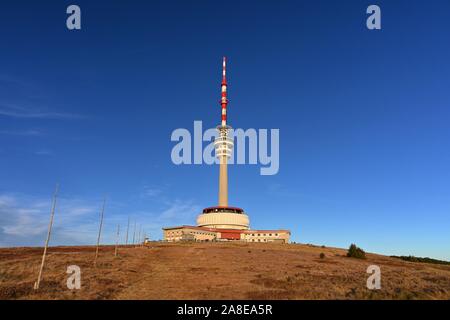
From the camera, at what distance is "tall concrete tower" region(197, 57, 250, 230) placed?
426ft

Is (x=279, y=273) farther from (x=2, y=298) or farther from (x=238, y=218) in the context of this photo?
(x=238, y=218)

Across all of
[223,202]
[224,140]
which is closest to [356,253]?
[223,202]

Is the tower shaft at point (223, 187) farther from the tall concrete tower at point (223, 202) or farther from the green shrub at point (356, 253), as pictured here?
the green shrub at point (356, 253)

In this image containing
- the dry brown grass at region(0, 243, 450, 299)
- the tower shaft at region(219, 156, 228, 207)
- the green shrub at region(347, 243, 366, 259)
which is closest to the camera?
the dry brown grass at region(0, 243, 450, 299)

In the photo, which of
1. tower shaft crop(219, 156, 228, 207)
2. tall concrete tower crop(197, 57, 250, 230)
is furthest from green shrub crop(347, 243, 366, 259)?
tower shaft crop(219, 156, 228, 207)

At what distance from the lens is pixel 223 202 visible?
135250mm

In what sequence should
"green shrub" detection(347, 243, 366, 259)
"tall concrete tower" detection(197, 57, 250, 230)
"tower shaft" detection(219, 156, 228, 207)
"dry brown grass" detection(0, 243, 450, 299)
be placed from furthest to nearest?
1. "tower shaft" detection(219, 156, 228, 207)
2. "tall concrete tower" detection(197, 57, 250, 230)
3. "green shrub" detection(347, 243, 366, 259)
4. "dry brown grass" detection(0, 243, 450, 299)

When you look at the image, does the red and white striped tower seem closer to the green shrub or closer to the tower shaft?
the tower shaft

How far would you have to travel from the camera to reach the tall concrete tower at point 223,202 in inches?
5108

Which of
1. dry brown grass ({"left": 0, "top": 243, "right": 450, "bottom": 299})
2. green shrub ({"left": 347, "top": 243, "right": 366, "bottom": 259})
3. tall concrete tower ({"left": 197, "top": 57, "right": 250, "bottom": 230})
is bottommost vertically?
dry brown grass ({"left": 0, "top": 243, "right": 450, "bottom": 299})

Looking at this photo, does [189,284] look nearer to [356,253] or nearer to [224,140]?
[356,253]
